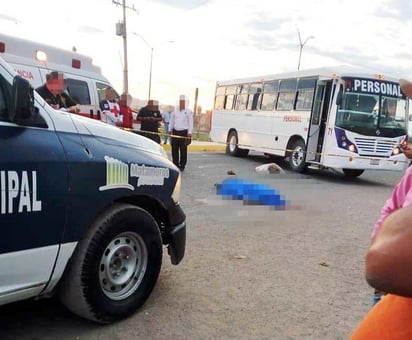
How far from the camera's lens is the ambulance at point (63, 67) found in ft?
29.4

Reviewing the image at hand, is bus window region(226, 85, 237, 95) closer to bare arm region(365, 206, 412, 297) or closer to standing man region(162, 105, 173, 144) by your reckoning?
standing man region(162, 105, 173, 144)

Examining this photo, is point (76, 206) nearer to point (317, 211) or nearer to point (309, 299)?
point (309, 299)

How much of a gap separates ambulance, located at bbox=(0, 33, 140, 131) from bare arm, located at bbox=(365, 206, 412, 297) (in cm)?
855

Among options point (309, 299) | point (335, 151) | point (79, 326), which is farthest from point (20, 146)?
point (335, 151)

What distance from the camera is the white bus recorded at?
11.9 metres

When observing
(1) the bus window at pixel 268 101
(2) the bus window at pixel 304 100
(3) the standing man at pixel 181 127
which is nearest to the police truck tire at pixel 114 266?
(3) the standing man at pixel 181 127

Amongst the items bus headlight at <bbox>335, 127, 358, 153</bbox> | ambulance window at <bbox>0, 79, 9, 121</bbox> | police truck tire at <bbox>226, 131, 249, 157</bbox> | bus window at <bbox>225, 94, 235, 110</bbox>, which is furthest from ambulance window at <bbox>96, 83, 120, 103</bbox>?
ambulance window at <bbox>0, 79, 9, 121</bbox>

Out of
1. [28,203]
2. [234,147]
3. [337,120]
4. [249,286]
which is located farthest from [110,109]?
[234,147]

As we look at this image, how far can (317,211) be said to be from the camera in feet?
24.2

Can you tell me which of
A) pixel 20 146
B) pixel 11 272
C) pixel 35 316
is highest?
pixel 20 146

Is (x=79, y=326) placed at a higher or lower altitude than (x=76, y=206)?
lower

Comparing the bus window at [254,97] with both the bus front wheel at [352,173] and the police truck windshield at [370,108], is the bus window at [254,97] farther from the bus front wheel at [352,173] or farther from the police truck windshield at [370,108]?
the police truck windshield at [370,108]

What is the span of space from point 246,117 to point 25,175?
14.6 metres

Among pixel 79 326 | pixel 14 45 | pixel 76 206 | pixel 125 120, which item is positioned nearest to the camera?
pixel 76 206
